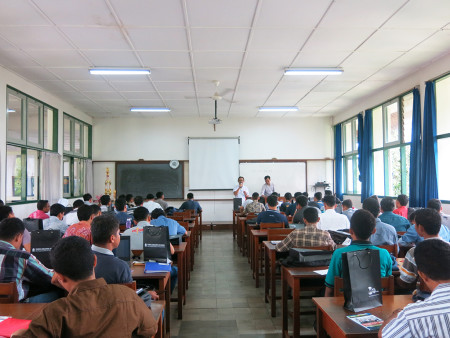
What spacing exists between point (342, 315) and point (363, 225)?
0.76m

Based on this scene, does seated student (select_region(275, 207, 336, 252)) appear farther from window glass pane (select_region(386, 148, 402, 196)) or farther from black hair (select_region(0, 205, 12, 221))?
window glass pane (select_region(386, 148, 402, 196))

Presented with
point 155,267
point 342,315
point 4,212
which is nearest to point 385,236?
point 342,315

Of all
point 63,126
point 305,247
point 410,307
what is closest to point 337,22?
point 305,247

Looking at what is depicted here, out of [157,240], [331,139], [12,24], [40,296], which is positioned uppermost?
[12,24]

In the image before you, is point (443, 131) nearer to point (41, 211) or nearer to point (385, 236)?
point (385, 236)

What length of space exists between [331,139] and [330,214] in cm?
716

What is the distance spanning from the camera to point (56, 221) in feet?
16.0

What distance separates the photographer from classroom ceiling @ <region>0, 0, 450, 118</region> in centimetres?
415

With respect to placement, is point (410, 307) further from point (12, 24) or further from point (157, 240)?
point (12, 24)

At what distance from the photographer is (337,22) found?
453 centimetres

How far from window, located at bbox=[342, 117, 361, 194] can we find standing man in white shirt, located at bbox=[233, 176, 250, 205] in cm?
301

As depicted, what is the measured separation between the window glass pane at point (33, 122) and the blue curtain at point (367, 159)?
24.8 ft

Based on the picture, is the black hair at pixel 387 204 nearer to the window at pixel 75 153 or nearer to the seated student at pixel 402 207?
the seated student at pixel 402 207

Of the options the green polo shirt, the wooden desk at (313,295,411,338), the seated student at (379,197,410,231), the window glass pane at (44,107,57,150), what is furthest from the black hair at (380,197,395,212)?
the window glass pane at (44,107,57,150)
